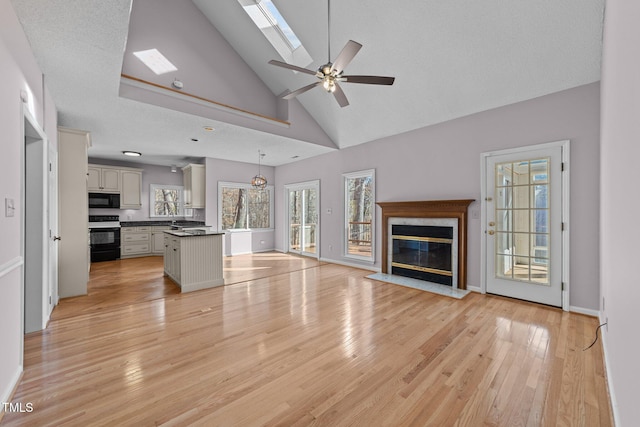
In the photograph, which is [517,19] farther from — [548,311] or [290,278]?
[290,278]

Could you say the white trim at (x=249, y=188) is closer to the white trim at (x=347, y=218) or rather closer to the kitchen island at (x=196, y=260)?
the kitchen island at (x=196, y=260)

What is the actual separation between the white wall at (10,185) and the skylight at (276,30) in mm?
3069

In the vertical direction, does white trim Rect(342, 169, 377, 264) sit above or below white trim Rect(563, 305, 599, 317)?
above

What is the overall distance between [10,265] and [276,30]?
178 inches

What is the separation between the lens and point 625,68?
133 cm

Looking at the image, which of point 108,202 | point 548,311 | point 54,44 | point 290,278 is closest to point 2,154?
point 54,44

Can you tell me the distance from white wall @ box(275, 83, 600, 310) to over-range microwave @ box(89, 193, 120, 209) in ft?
17.8

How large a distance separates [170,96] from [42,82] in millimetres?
1298

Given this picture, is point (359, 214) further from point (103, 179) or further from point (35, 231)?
point (103, 179)

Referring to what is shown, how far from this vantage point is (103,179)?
677 centimetres

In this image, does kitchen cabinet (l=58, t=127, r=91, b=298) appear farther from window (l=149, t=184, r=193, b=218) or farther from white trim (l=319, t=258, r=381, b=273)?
white trim (l=319, t=258, r=381, b=273)

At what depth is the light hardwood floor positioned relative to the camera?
1.62m

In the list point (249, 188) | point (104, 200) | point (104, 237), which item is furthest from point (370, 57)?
point (104, 200)

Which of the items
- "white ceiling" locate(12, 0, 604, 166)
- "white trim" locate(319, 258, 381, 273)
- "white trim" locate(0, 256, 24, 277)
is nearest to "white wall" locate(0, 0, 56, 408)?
"white trim" locate(0, 256, 24, 277)
